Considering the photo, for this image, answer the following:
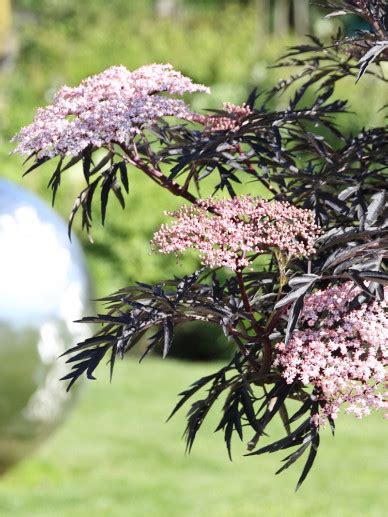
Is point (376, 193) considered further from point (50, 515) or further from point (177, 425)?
point (177, 425)

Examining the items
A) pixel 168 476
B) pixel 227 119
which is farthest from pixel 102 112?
pixel 168 476

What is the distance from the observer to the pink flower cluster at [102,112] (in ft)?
8.38

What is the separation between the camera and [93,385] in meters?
11.6

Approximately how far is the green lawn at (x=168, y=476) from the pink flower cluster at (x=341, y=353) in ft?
15.5

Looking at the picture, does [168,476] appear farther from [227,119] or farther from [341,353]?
[341,353]

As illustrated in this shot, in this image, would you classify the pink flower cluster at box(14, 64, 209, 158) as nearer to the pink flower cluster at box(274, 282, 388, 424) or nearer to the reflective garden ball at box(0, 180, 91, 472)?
the pink flower cluster at box(274, 282, 388, 424)

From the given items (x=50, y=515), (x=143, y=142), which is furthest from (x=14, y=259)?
(x=143, y=142)

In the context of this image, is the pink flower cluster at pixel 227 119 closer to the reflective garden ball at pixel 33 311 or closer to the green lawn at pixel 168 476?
the reflective garden ball at pixel 33 311

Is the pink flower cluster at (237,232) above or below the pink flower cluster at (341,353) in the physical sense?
above

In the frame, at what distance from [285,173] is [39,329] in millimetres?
4073

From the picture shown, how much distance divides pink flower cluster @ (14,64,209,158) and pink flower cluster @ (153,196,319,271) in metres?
0.27

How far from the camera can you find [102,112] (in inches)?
102

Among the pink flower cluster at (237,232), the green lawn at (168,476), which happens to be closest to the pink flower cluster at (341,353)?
the pink flower cluster at (237,232)

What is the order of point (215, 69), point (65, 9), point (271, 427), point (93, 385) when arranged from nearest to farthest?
point (271, 427) → point (93, 385) → point (215, 69) → point (65, 9)
